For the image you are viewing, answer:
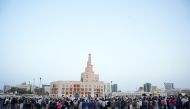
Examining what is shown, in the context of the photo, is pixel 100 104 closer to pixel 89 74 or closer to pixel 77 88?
pixel 77 88

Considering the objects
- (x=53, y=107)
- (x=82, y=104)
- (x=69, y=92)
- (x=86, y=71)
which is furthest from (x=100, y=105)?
(x=86, y=71)

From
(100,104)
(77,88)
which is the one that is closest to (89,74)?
(77,88)

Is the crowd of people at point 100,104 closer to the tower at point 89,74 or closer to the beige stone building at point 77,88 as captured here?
the beige stone building at point 77,88

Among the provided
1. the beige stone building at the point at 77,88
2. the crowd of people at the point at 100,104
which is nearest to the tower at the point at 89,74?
the beige stone building at the point at 77,88

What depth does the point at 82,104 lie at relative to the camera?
27266mm

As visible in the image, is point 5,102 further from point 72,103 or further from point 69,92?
point 69,92

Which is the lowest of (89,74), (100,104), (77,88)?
(77,88)

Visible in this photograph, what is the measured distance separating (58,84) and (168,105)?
13118 centimetres

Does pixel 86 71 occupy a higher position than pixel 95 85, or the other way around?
pixel 86 71

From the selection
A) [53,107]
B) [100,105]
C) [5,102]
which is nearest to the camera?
[53,107]

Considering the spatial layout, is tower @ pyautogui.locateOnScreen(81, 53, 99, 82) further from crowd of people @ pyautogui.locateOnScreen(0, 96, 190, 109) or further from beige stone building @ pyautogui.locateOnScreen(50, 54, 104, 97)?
crowd of people @ pyautogui.locateOnScreen(0, 96, 190, 109)

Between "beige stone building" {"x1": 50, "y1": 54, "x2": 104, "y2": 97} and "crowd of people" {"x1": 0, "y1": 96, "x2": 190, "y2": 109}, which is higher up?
"crowd of people" {"x1": 0, "y1": 96, "x2": 190, "y2": 109}

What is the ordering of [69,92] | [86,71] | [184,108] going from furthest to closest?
[86,71] → [69,92] → [184,108]

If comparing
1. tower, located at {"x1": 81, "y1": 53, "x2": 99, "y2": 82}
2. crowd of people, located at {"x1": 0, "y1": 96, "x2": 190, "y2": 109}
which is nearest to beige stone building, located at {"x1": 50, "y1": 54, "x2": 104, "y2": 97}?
tower, located at {"x1": 81, "y1": 53, "x2": 99, "y2": 82}
